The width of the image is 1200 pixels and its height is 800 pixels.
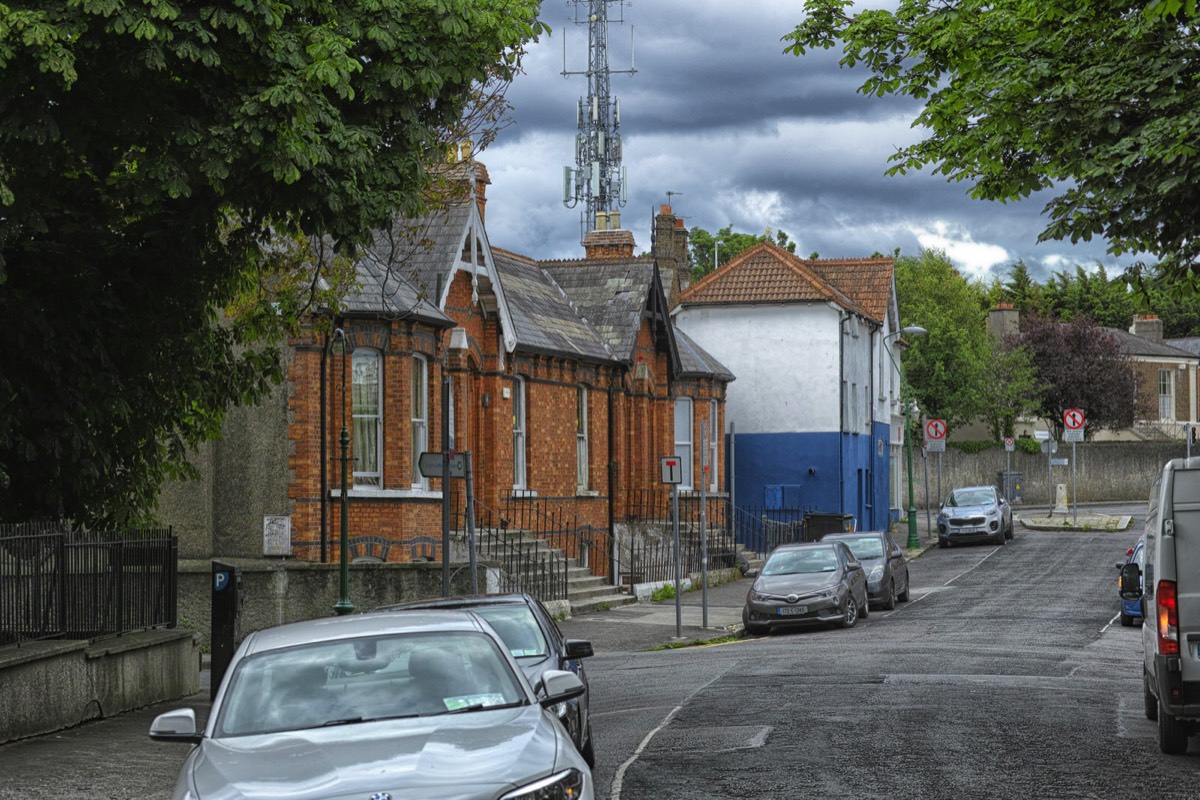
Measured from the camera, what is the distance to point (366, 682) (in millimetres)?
8258

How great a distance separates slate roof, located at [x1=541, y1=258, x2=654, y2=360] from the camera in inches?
1556

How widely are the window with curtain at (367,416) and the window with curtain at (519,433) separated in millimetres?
6087

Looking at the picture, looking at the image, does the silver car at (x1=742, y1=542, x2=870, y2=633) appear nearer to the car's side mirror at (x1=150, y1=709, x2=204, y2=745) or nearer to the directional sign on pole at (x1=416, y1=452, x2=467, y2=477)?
the directional sign on pole at (x1=416, y1=452, x2=467, y2=477)

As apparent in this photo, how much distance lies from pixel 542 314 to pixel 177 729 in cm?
2907

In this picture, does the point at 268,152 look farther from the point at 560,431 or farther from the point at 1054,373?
the point at 1054,373

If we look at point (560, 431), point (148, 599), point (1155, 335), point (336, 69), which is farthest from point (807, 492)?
point (1155, 335)

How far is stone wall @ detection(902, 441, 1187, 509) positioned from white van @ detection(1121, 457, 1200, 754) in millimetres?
53424

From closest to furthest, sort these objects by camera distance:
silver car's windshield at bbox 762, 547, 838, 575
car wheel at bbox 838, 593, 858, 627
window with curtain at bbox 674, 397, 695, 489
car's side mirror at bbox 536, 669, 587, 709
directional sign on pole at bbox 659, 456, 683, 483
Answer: car's side mirror at bbox 536, 669, 587, 709, directional sign on pole at bbox 659, 456, 683, 483, car wheel at bbox 838, 593, 858, 627, silver car's windshield at bbox 762, 547, 838, 575, window with curtain at bbox 674, 397, 695, 489

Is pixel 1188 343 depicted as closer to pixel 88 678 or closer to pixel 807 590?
pixel 807 590

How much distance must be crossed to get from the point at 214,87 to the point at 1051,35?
23.5 ft

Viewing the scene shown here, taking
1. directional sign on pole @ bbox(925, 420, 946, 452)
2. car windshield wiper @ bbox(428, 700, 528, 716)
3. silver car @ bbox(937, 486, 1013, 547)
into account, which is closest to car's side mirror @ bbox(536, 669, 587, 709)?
car windshield wiper @ bbox(428, 700, 528, 716)

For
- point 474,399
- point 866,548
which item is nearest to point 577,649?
point 474,399

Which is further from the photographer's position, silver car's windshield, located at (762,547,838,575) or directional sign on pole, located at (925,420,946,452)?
directional sign on pole, located at (925,420,946,452)

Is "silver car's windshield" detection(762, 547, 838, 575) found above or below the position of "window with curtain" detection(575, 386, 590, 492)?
below
